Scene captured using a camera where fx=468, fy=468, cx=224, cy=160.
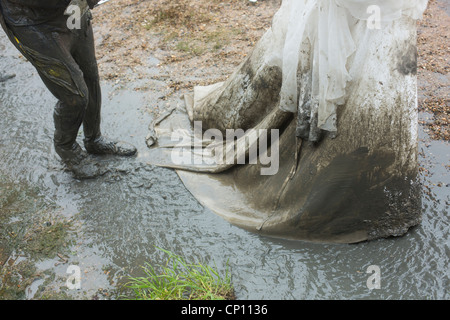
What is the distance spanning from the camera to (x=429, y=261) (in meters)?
3.01

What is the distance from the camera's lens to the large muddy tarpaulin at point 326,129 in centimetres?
275

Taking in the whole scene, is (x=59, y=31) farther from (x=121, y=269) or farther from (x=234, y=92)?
(x=121, y=269)

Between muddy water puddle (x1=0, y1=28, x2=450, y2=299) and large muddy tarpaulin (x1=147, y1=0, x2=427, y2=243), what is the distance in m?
0.13

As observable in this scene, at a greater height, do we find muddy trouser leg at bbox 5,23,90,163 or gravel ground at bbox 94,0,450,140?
muddy trouser leg at bbox 5,23,90,163

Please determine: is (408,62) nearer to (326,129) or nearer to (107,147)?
(326,129)

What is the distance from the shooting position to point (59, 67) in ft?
10.6

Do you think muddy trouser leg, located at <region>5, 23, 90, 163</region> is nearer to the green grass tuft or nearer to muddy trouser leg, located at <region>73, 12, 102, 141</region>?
muddy trouser leg, located at <region>73, 12, 102, 141</region>

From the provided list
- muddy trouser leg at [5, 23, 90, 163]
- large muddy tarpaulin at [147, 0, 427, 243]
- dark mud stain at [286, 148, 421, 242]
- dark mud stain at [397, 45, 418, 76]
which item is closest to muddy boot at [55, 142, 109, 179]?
muddy trouser leg at [5, 23, 90, 163]

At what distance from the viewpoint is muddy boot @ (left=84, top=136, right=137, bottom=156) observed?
13.4 feet

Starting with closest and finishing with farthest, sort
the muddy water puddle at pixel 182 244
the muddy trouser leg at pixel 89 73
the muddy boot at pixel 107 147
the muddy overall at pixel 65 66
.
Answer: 1. the muddy water puddle at pixel 182 244
2. the muddy overall at pixel 65 66
3. the muddy trouser leg at pixel 89 73
4. the muddy boot at pixel 107 147

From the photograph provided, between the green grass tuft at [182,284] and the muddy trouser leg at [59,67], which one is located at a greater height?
the muddy trouser leg at [59,67]

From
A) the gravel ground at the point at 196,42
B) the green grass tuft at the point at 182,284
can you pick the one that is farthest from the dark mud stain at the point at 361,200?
the gravel ground at the point at 196,42

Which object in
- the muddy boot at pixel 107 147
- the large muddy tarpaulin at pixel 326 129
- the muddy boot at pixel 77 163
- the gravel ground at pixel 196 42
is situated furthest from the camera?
the gravel ground at pixel 196 42

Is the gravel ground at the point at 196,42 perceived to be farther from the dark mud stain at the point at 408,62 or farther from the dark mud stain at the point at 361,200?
the dark mud stain at the point at 408,62
